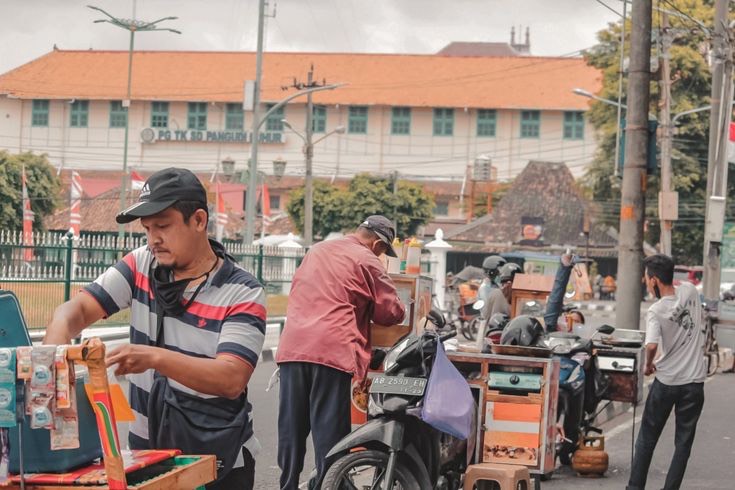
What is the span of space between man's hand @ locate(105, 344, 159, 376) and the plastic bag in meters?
3.54

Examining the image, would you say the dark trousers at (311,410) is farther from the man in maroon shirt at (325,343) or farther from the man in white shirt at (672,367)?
the man in white shirt at (672,367)

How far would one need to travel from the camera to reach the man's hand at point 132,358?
314 centimetres

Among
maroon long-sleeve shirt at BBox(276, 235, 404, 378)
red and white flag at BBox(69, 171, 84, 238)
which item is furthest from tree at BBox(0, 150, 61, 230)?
maroon long-sleeve shirt at BBox(276, 235, 404, 378)

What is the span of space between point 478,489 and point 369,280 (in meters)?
1.42

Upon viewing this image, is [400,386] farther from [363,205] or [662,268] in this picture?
[363,205]

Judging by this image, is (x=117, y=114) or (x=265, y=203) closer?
(x=265, y=203)

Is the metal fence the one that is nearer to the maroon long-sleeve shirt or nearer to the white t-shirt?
the white t-shirt

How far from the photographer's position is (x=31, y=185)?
186 ft

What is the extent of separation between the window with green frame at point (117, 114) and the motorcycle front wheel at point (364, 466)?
83126mm

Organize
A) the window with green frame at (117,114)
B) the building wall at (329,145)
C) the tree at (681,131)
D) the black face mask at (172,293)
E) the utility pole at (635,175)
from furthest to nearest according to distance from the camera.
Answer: the window with green frame at (117,114) → the building wall at (329,145) → the tree at (681,131) → the utility pole at (635,175) → the black face mask at (172,293)

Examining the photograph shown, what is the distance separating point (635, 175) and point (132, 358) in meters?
12.2

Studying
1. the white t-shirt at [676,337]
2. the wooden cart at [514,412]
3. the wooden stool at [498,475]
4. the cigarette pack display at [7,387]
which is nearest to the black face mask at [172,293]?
the cigarette pack display at [7,387]

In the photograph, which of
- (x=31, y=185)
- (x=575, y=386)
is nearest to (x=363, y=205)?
(x=31, y=185)

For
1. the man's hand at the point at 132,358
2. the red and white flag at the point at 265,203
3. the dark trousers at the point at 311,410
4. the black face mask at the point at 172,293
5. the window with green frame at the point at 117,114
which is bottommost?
the dark trousers at the point at 311,410
